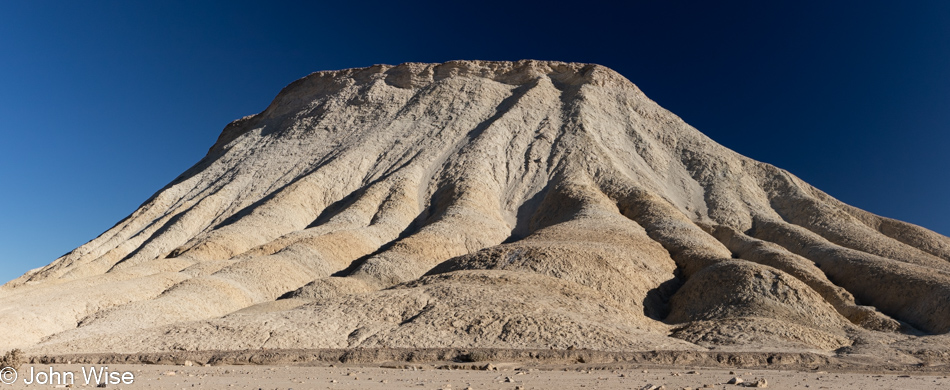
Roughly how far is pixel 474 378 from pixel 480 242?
26.3m

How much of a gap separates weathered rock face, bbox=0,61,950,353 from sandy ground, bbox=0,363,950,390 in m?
3.44

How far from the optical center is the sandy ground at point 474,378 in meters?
11.8

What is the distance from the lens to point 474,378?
1336 cm

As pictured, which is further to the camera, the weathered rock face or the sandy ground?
the weathered rock face

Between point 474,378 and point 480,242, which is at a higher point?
point 480,242

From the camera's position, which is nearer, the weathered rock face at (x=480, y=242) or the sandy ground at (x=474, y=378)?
the sandy ground at (x=474, y=378)

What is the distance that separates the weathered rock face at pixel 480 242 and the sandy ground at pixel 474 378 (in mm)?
3441

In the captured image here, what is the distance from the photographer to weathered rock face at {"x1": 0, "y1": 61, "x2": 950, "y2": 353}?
2108 cm

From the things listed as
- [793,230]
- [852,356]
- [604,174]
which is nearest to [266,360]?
[852,356]

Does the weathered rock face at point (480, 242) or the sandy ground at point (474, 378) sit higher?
the weathered rock face at point (480, 242)

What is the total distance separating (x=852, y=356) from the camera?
18.3 m

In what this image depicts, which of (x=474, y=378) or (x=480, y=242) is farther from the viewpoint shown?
(x=480, y=242)

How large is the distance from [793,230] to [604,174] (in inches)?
593

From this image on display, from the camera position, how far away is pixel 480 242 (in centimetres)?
3969
